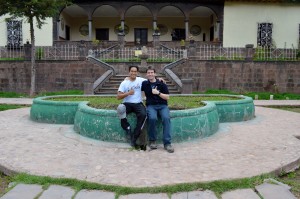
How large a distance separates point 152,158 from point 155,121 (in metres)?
0.84

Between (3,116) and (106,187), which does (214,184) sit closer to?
(106,187)

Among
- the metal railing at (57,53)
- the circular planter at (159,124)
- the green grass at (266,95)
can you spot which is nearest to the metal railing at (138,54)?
the metal railing at (57,53)

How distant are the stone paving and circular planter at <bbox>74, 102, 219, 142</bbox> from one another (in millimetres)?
183

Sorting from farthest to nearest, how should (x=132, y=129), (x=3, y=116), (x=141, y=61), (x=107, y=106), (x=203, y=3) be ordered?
(x=203, y=3) < (x=141, y=61) < (x=3, y=116) < (x=107, y=106) < (x=132, y=129)

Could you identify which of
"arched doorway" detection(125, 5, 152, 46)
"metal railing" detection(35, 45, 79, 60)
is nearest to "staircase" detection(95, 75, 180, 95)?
"metal railing" detection(35, 45, 79, 60)

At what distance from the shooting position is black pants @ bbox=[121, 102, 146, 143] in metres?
6.21

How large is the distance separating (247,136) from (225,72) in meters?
11.4

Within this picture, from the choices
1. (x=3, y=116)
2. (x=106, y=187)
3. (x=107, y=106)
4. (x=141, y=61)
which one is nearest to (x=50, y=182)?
(x=106, y=187)

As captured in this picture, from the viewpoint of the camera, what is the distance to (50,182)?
14.7 feet

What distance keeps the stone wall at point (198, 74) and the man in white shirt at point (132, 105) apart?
1172cm

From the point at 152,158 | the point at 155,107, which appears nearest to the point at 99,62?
the point at 155,107

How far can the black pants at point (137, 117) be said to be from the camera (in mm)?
6207

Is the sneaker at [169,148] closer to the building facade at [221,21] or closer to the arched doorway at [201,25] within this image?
the building facade at [221,21]

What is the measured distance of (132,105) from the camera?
21.2 ft
